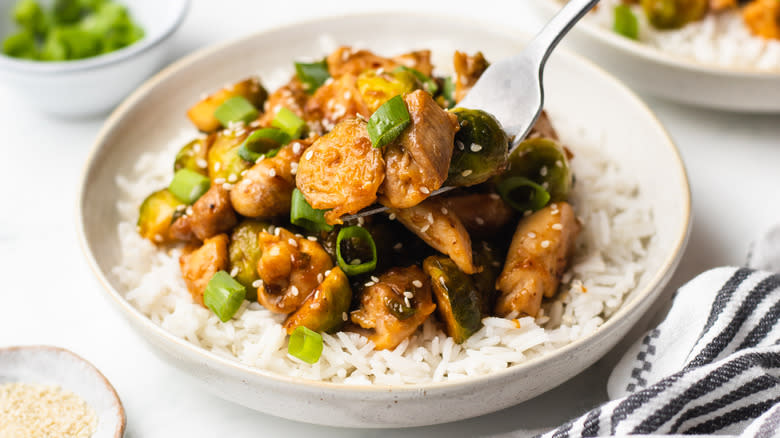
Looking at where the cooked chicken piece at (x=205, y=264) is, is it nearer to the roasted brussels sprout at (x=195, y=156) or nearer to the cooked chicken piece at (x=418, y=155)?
the roasted brussels sprout at (x=195, y=156)

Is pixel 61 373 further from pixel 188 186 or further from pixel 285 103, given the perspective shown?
pixel 285 103

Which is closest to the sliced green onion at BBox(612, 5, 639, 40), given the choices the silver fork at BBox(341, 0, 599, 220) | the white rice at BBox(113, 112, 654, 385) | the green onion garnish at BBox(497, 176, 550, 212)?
the white rice at BBox(113, 112, 654, 385)

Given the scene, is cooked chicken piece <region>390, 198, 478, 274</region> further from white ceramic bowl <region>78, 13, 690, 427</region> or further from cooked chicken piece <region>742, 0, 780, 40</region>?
cooked chicken piece <region>742, 0, 780, 40</region>

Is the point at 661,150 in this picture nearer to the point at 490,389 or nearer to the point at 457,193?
the point at 457,193

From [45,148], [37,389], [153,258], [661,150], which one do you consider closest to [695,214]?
[661,150]

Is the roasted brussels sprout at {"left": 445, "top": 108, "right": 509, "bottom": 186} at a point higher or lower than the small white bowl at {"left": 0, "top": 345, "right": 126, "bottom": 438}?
higher

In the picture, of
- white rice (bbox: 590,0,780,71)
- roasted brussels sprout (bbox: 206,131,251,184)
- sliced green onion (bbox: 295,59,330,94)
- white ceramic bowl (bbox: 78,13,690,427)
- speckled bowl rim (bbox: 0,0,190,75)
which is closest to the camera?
white ceramic bowl (bbox: 78,13,690,427)

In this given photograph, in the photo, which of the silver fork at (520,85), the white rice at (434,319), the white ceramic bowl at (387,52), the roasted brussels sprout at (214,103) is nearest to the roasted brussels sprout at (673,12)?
the white ceramic bowl at (387,52)
